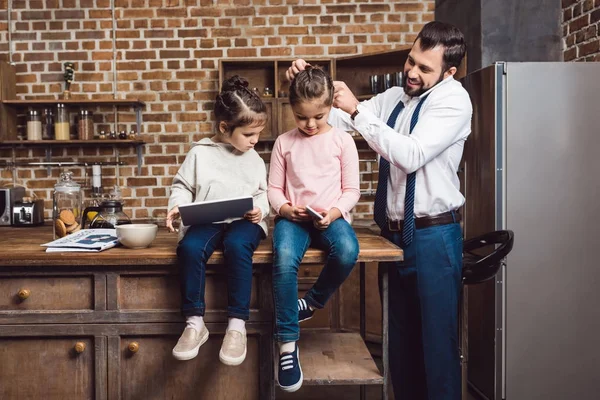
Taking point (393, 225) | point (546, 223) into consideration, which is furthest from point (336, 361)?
point (546, 223)

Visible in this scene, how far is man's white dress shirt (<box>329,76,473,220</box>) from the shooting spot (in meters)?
1.73

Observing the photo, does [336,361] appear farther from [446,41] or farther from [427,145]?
[446,41]

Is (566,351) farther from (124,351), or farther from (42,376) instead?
(42,376)

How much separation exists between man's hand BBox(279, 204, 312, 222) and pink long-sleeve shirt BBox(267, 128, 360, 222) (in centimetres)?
3

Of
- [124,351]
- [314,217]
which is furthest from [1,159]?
[314,217]

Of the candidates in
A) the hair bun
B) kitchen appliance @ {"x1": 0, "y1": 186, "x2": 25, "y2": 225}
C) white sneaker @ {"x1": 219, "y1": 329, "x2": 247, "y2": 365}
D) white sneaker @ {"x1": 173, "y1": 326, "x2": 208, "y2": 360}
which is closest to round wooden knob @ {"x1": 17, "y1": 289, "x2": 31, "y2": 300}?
white sneaker @ {"x1": 173, "y1": 326, "x2": 208, "y2": 360}

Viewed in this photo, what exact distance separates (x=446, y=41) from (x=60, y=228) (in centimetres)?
162

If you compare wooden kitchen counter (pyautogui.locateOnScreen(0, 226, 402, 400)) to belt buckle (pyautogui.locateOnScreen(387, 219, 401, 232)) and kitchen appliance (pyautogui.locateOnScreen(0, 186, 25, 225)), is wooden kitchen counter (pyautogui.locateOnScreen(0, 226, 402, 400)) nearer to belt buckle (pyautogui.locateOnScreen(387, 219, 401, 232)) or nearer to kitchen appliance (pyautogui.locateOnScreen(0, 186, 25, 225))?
belt buckle (pyautogui.locateOnScreen(387, 219, 401, 232))

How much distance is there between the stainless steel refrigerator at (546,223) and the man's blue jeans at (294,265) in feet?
3.79

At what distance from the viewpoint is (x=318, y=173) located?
70.4 inches

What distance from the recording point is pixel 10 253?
68.2 inches

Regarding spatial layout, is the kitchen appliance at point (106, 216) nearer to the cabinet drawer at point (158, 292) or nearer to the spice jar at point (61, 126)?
the cabinet drawer at point (158, 292)

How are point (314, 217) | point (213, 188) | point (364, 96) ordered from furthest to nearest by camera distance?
point (364, 96), point (213, 188), point (314, 217)

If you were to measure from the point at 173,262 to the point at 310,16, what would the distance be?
9.22 ft
